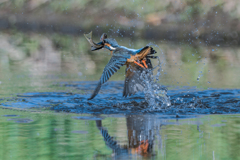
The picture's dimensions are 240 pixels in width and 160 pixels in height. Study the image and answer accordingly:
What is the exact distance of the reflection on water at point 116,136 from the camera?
3980 mm

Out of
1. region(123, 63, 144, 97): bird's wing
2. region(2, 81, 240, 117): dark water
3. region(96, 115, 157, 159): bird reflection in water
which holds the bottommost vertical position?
region(96, 115, 157, 159): bird reflection in water

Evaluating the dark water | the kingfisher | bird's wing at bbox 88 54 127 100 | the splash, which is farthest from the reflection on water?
the splash

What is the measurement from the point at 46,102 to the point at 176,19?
15.9m

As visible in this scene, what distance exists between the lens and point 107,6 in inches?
916

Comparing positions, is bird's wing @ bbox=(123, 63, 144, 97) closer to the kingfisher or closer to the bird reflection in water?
the kingfisher

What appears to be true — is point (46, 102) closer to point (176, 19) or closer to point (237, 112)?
point (237, 112)

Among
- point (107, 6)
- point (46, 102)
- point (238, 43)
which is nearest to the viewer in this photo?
point (46, 102)

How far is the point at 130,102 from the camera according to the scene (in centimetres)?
686

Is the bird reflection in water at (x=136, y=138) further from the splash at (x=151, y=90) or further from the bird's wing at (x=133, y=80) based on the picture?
the bird's wing at (x=133, y=80)

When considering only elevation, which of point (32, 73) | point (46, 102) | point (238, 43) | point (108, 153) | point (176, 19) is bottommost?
point (108, 153)

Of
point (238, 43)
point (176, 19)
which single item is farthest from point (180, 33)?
point (238, 43)

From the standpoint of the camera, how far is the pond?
4118 mm

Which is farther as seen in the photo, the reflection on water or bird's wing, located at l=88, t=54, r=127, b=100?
bird's wing, located at l=88, t=54, r=127, b=100

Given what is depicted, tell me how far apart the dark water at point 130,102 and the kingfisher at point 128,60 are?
0.27m
